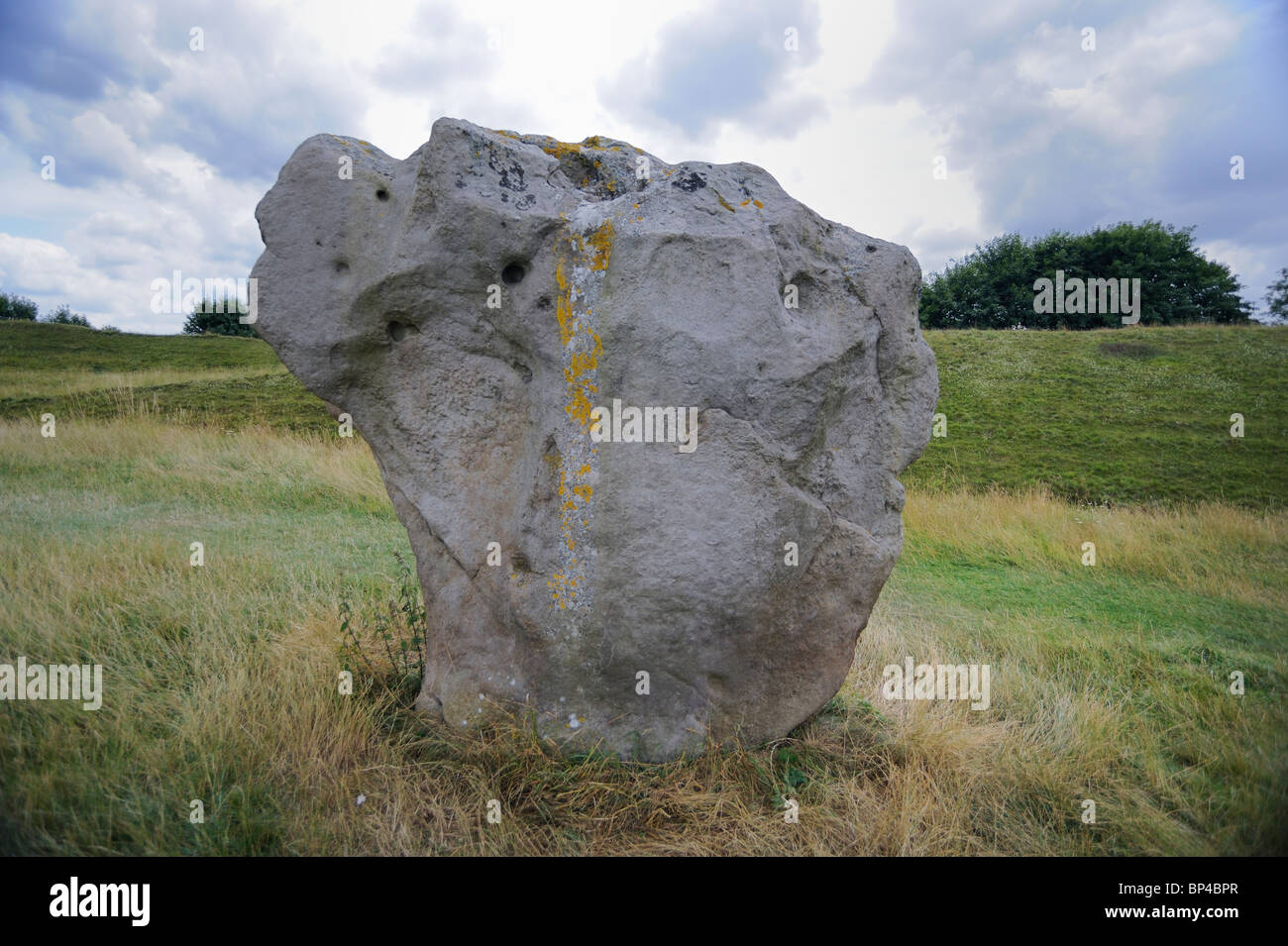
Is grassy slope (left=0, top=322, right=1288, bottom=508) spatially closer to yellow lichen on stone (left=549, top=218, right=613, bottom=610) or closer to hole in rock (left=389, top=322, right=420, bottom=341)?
yellow lichen on stone (left=549, top=218, right=613, bottom=610)

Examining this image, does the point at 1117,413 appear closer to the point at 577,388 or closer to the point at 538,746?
the point at 577,388

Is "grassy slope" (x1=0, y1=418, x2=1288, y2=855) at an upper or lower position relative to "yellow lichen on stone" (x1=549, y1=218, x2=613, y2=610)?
lower

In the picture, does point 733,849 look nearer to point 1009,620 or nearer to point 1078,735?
point 1078,735

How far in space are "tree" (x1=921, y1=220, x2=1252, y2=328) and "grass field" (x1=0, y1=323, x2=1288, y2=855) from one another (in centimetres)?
2384

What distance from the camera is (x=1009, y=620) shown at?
23.1ft

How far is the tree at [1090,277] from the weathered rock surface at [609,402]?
99.3 feet

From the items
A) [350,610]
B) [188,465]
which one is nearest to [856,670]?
[350,610]

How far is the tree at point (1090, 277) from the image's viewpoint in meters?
31.0

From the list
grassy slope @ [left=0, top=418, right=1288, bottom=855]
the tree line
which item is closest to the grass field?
grassy slope @ [left=0, top=418, right=1288, bottom=855]

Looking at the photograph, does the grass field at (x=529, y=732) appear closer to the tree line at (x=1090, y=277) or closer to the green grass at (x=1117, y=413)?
Result: the green grass at (x=1117, y=413)

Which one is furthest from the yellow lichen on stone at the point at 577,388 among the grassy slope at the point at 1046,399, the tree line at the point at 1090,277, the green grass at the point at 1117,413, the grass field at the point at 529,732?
the tree line at the point at 1090,277

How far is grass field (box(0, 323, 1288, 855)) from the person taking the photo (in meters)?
3.41

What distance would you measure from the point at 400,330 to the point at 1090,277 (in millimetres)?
32628

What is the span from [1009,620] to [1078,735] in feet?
8.77
